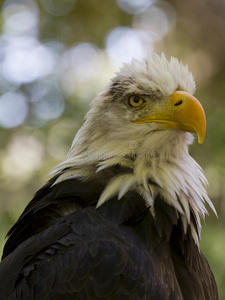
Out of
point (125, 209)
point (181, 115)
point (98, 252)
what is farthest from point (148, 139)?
point (98, 252)

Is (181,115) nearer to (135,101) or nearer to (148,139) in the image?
(148,139)

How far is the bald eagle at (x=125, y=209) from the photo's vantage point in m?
2.53

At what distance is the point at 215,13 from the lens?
7.18 meters

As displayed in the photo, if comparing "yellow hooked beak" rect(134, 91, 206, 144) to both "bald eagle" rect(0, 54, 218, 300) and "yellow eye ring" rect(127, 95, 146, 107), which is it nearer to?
"bald eagle" rect(0, 54, 218, 300)

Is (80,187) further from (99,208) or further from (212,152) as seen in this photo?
(212,152)

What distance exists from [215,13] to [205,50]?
0.57 m

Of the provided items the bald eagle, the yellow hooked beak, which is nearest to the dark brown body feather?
the bald eagle

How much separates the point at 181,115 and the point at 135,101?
0.39m

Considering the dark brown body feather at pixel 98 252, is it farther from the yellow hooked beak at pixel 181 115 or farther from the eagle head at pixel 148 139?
the yellow hooked beak at pixel 181 115

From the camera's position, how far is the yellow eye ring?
3.34m

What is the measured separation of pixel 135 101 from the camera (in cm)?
336

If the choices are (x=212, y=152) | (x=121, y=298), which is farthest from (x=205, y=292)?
(x=212, y=152)

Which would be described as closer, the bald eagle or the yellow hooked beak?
the bald eagle

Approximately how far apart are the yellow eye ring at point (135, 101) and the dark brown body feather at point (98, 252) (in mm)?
646
